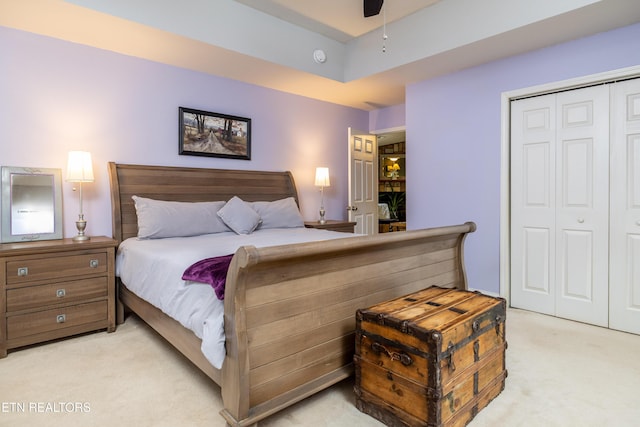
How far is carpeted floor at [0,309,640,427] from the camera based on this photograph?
1.74m

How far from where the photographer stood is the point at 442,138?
13.4ft

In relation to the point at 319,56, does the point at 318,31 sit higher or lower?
higher

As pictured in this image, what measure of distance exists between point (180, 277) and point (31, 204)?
6.12 feet

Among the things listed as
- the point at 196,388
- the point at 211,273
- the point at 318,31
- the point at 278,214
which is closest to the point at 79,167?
the point at 278,214

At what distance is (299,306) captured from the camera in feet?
5.69

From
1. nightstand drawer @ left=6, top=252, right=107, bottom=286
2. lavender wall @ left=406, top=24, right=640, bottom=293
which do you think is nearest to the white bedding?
nightstand drawer @ left=6, top=252, right=107, bottom=286

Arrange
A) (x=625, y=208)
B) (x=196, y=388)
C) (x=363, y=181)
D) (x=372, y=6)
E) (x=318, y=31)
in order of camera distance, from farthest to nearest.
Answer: (x=363, y=181) → (x=318, y=31) → (x=372, y=6) → (x=625, y=208) → (x=196, y=388)

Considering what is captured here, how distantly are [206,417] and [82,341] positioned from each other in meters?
1.55

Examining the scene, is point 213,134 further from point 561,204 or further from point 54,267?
point 561,204

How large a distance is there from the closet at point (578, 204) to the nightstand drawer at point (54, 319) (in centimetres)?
371

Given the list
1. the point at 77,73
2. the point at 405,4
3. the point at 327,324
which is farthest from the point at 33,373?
the point at 405,4

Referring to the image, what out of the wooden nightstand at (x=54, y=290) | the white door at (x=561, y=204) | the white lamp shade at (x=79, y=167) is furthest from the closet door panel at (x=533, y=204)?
the white lamp shade at (x=79, y=167)

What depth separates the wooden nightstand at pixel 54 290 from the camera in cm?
246

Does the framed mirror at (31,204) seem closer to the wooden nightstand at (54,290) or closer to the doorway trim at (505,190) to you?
the wooden nightstand at (54,290)
